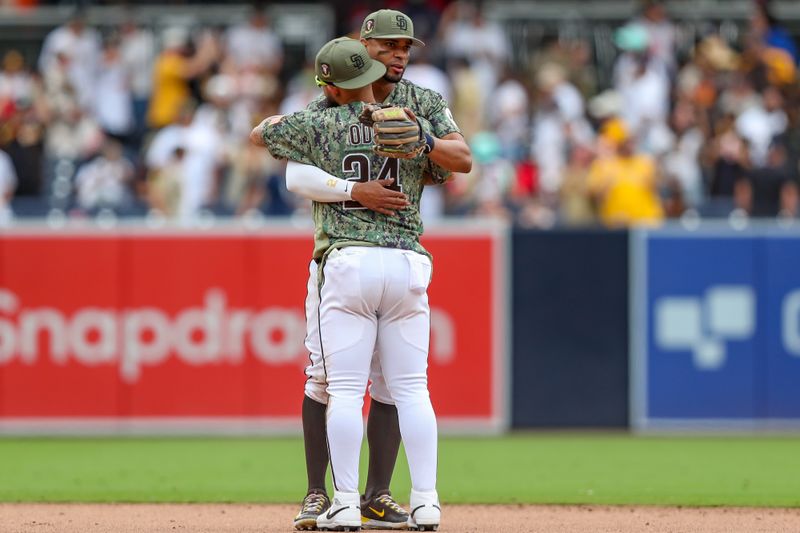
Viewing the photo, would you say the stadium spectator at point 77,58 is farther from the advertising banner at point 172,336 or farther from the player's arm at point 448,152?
the player's arm at point 448,152

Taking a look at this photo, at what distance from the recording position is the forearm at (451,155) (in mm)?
6562

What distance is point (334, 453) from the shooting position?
21.8ft

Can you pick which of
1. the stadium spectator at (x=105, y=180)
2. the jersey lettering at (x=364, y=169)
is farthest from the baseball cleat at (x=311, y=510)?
the stadium spectator at (x=105, y=180)

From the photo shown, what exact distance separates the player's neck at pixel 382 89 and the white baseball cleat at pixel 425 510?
1.78m

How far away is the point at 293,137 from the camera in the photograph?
665cm

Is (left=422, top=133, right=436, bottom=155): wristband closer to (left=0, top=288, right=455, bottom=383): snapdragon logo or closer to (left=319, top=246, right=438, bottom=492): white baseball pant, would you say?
(left=319, top=246, right=438, bottom=492): white baseball pant

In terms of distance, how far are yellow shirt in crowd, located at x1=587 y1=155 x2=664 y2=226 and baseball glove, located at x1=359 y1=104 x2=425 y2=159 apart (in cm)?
773

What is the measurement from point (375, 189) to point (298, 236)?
6062 millimetres

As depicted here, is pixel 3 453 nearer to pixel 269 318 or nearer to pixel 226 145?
pixel 269 318

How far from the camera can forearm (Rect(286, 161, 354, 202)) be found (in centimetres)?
659

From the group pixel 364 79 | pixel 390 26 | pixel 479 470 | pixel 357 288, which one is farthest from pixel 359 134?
pixel 479 470

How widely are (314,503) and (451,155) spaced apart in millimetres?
1704

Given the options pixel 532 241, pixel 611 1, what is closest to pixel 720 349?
pixel 532 241

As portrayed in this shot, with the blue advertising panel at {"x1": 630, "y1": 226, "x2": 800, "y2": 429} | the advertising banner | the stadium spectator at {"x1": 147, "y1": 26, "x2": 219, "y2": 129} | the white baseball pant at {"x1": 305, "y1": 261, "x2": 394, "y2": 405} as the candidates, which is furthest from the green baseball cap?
the stadium spectator at {"x1": 147, "y1": 26, "x2": 219, "y2": 129}
